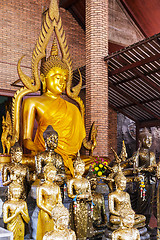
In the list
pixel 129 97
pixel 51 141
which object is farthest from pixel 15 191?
pixel 129 97

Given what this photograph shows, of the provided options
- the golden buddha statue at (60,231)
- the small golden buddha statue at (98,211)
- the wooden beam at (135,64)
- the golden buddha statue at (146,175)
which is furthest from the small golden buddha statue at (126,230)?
the wooden beam at (135,64)

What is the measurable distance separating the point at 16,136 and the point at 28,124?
0.49m

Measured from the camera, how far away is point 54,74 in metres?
6.31

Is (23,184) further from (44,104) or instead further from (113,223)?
(44,104)

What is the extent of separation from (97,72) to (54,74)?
6.64 feet

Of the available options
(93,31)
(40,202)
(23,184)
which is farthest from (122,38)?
(40,202)

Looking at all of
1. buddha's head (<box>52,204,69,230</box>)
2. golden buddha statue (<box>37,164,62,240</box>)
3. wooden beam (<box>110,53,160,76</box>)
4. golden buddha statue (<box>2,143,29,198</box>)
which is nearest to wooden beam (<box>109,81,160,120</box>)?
wooden beam (<box>110,53,160,76</box>)

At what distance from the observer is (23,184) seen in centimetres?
435

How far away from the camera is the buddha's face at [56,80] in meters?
6.31

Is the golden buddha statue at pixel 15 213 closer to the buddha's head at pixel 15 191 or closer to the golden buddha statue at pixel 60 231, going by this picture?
the buddha's head at pixel 15 191

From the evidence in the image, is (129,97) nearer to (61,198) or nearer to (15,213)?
(61,198)

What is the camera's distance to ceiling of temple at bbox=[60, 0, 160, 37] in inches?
410

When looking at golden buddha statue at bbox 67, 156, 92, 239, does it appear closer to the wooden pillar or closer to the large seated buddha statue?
the large seated buddha statue

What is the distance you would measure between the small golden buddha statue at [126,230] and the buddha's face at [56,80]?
14.0 feet
